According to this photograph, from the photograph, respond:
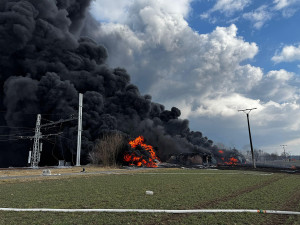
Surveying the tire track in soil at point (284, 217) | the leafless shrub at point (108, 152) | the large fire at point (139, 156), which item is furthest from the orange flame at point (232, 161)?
the tire track in soil at point (284, 217)

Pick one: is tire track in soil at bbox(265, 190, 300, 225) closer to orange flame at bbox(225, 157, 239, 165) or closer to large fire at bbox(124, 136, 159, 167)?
large fire at bbox(124, 136, 159, 167)

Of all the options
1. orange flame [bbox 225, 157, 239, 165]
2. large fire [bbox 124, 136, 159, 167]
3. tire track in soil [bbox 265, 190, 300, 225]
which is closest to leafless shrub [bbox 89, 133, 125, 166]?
large fire [bbox 124, 136, 159, 167]

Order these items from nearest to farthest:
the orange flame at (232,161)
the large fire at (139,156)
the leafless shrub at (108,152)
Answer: the leafless shrub at (108,152) < the large fire at (139,156) < the orange flame at (232,161)

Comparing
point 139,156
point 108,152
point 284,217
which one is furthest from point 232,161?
point 284,217

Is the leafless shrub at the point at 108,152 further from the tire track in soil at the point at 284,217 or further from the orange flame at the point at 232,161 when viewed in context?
the orange flame at the point at 232,161

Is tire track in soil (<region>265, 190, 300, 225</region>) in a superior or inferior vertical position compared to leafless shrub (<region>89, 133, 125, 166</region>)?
inferior

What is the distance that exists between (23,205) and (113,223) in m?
4.52

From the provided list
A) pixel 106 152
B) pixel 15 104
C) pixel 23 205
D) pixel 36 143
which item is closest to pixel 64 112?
pixel 15 104

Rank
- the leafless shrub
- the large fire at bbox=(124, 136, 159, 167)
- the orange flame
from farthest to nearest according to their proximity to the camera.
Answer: the orange flame < the large fire at bbox=(124, 136, 159, 167) < the leafless shrub

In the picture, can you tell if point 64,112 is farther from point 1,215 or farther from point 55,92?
point 1,215

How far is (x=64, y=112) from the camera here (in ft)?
200

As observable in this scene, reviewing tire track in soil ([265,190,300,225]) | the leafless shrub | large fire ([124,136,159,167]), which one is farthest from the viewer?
large fire ([124,136,159,167])

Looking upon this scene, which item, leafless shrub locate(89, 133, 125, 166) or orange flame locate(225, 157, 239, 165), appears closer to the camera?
leafless shrub locate(89, 133, 125, 166)

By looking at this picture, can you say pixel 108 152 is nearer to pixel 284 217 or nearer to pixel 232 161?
pixel 284 217
